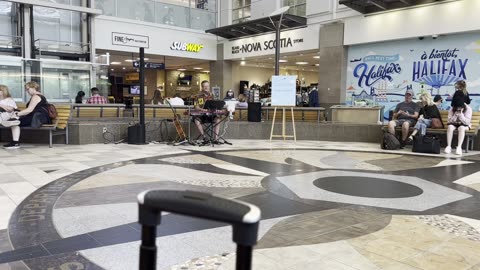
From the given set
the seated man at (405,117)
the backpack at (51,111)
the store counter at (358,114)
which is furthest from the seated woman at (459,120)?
the backpack at (51,111)

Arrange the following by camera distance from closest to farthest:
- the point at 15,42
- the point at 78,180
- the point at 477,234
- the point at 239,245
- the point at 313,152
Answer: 1. the point at 239,245
2. the point at 477,234
3. the point at 78,180
4. the point at 313,152
5. the point at 15,42

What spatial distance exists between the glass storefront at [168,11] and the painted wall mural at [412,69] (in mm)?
8382

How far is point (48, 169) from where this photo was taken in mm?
5934

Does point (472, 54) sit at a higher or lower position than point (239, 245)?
higher

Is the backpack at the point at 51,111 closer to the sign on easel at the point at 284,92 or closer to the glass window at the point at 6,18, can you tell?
the sign on easel at the point at 284,92

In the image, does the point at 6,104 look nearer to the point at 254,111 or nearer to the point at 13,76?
the point at 13,76

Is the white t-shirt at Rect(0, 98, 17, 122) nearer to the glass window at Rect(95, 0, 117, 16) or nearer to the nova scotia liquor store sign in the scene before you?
the glass window at Rect(95, 0, 117, 16)

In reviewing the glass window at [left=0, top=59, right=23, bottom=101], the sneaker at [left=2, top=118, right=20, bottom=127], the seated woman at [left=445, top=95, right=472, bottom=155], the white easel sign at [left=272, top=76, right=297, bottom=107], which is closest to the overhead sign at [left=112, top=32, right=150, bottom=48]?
the glass window at [left=0, top=59, right=23, bottom=101]

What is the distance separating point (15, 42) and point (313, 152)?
1230cm

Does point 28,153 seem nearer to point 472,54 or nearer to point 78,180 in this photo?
point 78,180

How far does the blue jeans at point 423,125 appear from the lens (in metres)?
8.95

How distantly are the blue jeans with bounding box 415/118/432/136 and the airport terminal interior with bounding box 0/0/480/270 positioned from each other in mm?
96

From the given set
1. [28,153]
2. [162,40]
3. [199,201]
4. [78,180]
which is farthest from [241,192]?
[162,40]

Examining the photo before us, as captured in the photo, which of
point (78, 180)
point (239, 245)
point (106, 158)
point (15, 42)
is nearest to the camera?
point (239, 245)
